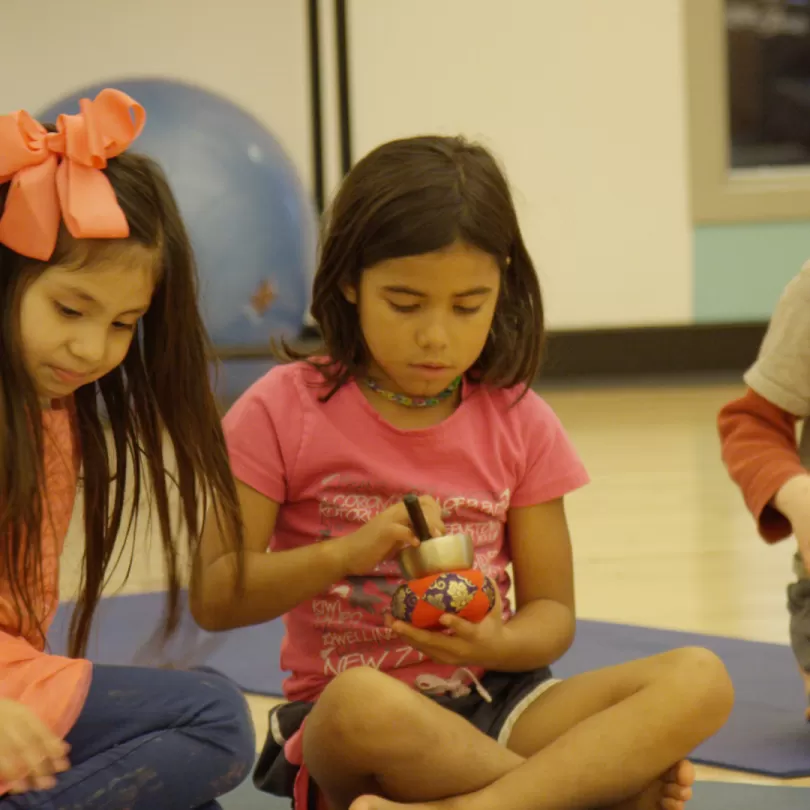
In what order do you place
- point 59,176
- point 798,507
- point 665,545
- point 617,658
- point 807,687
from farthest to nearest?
1. point 665,545
2. point 617,658
3. point 807,687
4. point 798,507
5. point 59,176

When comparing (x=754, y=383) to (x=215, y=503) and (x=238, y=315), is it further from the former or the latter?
(x=238, y=315)

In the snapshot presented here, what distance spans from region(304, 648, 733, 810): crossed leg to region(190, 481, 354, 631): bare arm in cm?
10

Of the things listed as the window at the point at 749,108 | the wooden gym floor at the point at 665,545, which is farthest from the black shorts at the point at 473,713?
the window at the point at 749,108

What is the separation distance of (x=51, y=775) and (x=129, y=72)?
10.1 feet

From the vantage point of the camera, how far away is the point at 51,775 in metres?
1.09

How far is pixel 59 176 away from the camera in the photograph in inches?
42.8

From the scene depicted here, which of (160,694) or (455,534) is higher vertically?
(455,534)

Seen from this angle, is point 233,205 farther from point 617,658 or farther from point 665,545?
point 617,658

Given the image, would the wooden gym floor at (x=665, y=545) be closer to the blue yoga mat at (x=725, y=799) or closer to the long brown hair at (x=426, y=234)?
the blue yoga mat at (x=725, y=799)

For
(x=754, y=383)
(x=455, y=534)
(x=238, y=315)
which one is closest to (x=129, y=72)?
(x=238, y=315)

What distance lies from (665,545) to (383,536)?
1186 millimetres

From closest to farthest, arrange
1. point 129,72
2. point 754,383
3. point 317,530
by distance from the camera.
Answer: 1. point 317,530
2. point 754,383
3. point 129,72

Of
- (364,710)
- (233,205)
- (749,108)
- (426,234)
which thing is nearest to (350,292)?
(426,234)

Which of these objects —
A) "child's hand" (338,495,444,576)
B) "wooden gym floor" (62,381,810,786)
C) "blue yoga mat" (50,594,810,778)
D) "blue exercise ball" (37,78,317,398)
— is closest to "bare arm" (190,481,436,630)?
"child's hand" (338,495,444,576)
